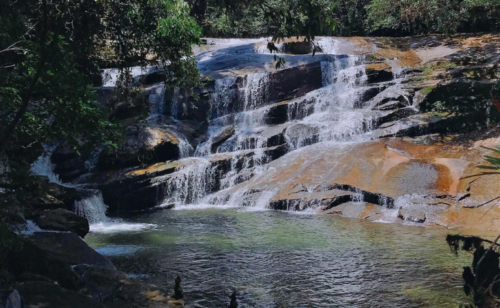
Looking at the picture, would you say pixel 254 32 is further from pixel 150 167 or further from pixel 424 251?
pixel 424 251

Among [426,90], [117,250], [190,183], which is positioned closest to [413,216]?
[117,250]

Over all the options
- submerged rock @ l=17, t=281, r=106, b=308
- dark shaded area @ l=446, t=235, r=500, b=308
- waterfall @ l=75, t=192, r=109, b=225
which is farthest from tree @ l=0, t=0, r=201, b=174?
waterfall @ l=75, t=192, r=109, b=225

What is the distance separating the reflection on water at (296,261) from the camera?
9.14 m

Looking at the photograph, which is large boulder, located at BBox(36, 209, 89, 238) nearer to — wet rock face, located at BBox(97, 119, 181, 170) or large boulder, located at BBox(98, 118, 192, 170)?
large boulder, located at BBox(98, 118, 192, 170)

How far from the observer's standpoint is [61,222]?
43.3 ft

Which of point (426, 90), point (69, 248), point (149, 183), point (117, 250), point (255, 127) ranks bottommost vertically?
point (117, 250)

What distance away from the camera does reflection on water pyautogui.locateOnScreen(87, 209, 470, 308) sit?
914cm

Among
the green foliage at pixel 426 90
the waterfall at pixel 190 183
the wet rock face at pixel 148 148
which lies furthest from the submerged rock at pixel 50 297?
the green foliage at pixel 426 90

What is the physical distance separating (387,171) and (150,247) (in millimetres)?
9227

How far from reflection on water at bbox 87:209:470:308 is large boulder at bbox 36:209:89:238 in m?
0.70

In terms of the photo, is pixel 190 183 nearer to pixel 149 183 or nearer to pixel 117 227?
pixel 149 183

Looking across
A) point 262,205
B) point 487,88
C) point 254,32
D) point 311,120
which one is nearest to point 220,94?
point 311,120

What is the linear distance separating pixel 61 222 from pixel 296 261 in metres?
6.35

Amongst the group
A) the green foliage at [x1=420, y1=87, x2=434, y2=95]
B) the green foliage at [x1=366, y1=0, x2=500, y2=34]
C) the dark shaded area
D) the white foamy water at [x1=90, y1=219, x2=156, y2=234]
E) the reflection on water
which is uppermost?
the green foliage at [x1=366, y1=0, x2=500, y2=34]
